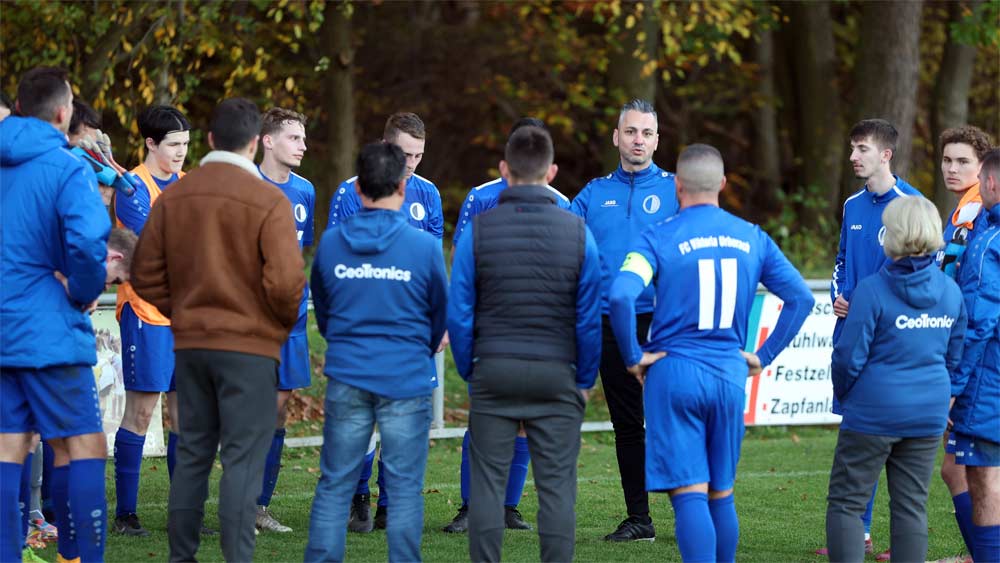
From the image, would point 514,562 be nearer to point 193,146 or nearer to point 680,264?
point 680,264

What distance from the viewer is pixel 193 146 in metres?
14.0

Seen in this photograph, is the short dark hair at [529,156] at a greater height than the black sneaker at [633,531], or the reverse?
the short dark hair at [529,156]

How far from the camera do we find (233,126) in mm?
5414

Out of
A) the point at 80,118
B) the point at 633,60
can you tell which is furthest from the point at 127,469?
the point at 633,60

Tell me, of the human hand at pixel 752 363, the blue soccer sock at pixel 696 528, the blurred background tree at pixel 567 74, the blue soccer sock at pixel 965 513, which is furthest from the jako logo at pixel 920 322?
the blurred background tree at pixel 567 74

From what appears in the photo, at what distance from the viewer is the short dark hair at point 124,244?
586 centimetres

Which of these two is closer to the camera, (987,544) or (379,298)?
(379,298)

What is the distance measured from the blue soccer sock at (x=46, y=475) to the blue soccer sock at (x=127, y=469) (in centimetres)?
38

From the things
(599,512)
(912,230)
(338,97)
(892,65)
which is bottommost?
(599,512)

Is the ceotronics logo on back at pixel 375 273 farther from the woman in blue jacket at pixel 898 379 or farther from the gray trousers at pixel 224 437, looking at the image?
the woman in blue jacket at pixel 898 379

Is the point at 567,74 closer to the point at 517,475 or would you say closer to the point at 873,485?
the point at 517,475

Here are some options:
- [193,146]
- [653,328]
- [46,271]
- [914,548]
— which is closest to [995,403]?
[914,548]

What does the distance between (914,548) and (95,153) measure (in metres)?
4.31

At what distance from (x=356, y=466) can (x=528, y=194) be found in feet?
4.52
